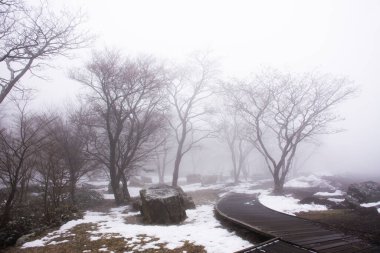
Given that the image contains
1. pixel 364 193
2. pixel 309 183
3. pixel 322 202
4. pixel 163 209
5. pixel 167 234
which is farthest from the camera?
pixel 309 183

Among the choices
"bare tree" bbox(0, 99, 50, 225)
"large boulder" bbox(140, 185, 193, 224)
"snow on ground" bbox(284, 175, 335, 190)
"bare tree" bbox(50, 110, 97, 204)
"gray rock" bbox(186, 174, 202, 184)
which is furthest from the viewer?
"gray rock" bbox(186, 174, 202, 184)

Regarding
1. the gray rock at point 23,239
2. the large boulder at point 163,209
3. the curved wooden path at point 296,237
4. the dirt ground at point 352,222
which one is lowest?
the dirt ground at point 352,222

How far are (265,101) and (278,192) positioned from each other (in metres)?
7.81

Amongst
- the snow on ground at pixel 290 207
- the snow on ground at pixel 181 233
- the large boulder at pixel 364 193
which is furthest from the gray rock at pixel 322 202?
the snow on ground at pixel 181 233

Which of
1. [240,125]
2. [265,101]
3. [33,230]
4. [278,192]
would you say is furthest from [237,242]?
[240,125]

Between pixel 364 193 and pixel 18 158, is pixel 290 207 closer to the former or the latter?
pixel 364 193

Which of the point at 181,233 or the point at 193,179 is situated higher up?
the point at 193,179

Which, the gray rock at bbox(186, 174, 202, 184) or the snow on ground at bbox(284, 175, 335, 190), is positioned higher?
the gray rock at bbox(186, 174, 202, 184)

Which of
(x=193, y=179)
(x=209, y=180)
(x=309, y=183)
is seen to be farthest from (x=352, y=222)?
(x=193, y=179)

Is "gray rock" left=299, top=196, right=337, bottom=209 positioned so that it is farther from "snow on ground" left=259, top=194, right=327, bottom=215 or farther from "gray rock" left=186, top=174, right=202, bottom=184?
"gray rock" left=186, top=174, right=202, bottom=184

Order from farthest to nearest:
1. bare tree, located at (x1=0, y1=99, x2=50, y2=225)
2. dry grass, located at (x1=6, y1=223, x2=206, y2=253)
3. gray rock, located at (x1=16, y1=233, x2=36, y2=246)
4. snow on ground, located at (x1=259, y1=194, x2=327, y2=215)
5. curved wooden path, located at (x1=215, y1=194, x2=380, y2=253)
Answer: snow on ground, located at (x1=259, y1=194, x2=327, y2=215), bare tree, located at (x1=0, y1=99, x2=50, y2=225), gray rock, located at (x1=16, y1=233, x2=36, y2=246), dry grass, located at (x1=6, y1=223, x2=206, y2=253), curved wooden path, located at (x1=215, y1=194, x2=380, y2=253)

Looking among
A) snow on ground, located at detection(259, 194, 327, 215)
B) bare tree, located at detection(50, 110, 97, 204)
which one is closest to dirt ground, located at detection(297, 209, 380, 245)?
snow on ground, located at detection(259, 194, 327, 215)

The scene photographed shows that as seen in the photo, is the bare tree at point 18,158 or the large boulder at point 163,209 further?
the large boulder at point 163,209

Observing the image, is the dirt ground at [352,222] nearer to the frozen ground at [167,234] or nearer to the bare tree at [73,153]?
the frozen ground at [167,234]
